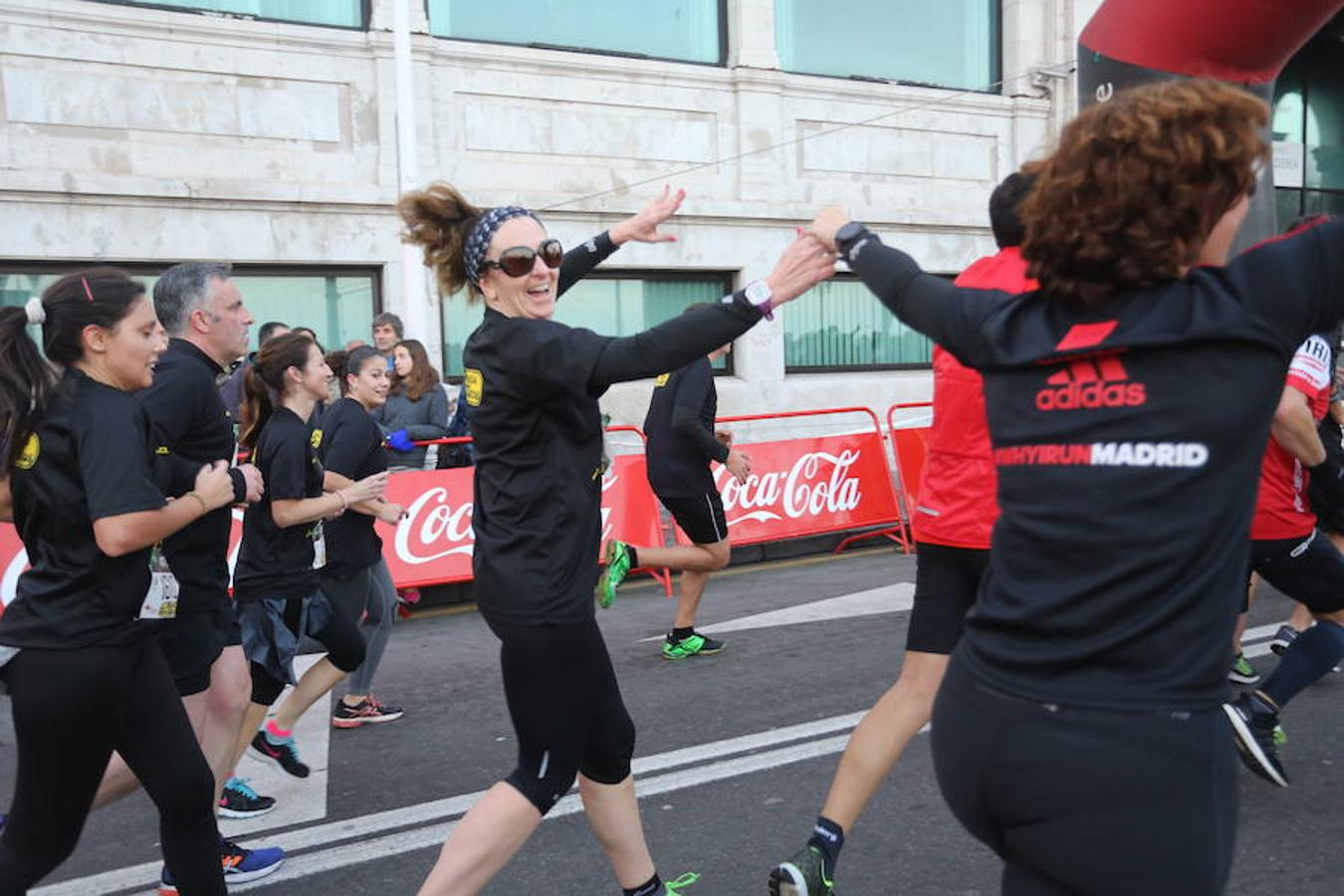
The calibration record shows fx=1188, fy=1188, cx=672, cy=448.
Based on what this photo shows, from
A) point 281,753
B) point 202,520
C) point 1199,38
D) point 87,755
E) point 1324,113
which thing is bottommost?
point 281,753

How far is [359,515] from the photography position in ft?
17.0

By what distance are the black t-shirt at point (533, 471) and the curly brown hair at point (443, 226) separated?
A: 27 cm

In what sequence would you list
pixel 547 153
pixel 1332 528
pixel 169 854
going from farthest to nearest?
pixel 547 153 → pixel 1332 528 → pixel 169 854

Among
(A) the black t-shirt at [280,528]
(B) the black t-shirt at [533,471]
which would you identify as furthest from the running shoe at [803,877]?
(A) the black t-shirt at [280,528]

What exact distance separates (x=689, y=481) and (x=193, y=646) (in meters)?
3.42

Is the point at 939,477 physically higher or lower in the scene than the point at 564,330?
lower

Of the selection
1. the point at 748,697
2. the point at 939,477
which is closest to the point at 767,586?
the point at 748,697

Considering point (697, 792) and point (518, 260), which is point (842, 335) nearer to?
point (697, 792)

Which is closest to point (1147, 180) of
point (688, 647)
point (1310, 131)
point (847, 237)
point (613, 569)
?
point (847, 237)

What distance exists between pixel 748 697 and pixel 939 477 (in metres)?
2.53

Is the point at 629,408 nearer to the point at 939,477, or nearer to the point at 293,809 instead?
the point at 293,809

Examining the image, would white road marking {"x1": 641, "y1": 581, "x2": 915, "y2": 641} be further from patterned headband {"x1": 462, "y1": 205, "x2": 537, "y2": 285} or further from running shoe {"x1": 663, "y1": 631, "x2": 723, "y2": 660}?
patterned headband {"x1": 462, "y1": 205, "x2": 537, "y2": 285}

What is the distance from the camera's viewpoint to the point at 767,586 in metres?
8.94

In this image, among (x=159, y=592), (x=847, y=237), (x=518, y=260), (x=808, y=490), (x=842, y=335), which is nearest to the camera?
(x=847, y=237)
